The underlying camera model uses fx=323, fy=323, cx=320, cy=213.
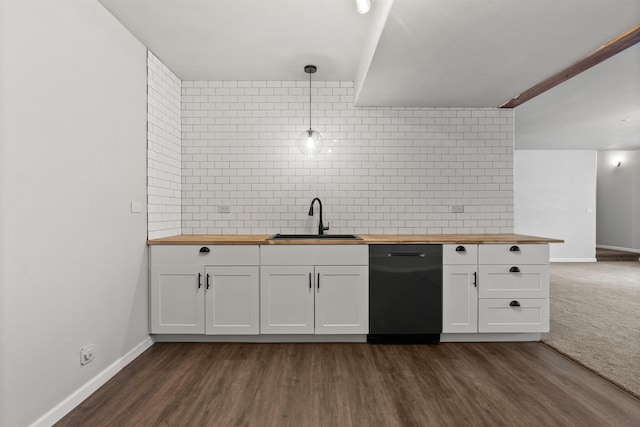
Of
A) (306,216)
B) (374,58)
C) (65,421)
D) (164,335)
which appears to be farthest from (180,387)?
(374,58)

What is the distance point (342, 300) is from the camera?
9.20ft

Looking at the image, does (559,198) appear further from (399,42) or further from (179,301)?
(179,301)

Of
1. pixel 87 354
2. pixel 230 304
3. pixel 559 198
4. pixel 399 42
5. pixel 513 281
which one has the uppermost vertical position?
pixel 399 42

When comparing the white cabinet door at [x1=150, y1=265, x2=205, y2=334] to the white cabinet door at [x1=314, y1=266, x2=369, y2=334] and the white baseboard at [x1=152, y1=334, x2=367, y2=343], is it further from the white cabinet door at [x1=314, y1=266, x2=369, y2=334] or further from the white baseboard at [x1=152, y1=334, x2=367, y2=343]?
the white cabinet door at [x1=314, y1=266, x2=369, y2=334]

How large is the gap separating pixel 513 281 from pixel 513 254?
24cm

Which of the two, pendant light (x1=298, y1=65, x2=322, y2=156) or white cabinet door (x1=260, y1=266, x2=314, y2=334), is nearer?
white cabinet door (x1=260, y1=266, x2=314, y2=334)

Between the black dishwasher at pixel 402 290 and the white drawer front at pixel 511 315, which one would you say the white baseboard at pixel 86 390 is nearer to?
the black dishwasher at pixel 402 290

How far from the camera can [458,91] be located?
119 inches

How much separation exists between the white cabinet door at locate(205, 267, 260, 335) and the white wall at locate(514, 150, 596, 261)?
6801 millimetres

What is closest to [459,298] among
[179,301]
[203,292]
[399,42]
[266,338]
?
[266,338]

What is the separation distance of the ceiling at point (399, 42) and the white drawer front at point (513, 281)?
1.62 meters

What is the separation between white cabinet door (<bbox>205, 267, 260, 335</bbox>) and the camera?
2.78 metres

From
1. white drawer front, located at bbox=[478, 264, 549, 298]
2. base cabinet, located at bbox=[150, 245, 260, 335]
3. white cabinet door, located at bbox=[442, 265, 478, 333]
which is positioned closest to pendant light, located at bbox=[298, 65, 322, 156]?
base cabinet, located at bbox=[150, 245, 260, 335]

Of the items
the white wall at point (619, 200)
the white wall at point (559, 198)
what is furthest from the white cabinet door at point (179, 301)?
the white wall at point (619, 200)
